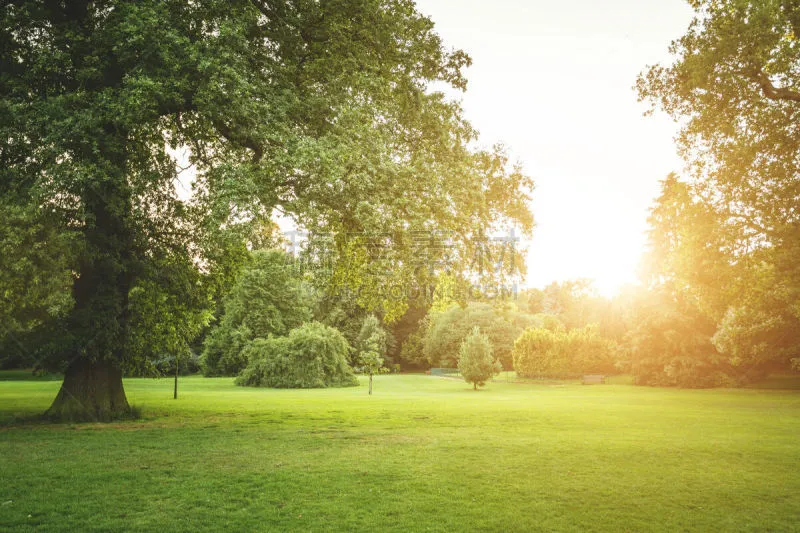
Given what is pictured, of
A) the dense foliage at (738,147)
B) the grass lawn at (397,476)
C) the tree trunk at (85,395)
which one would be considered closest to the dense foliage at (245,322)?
the tree trunk at (85,395)

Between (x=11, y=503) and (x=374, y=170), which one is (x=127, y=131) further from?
(x=11, y=503)

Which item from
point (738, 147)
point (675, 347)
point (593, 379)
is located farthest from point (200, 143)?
point (593, 379)

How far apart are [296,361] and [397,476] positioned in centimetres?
3273

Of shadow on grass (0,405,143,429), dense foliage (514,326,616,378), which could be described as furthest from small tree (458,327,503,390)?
shadow on grass (0,405,143,429)

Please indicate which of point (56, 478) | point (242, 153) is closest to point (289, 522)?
point (56, 478)

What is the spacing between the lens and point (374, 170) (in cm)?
1295

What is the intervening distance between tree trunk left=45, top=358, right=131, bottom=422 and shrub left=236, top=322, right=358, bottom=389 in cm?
2385

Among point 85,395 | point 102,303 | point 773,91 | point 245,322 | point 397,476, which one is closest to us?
point 397,476

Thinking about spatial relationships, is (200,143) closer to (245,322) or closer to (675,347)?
(675,347)

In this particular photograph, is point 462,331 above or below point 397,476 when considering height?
above

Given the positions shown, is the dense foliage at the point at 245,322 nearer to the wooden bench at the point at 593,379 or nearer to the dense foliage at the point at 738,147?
the wooden bench at the point at 593,379

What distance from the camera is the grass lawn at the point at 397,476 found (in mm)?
6938

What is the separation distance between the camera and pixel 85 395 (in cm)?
1616

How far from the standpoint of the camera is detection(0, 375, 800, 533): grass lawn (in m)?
6.94
